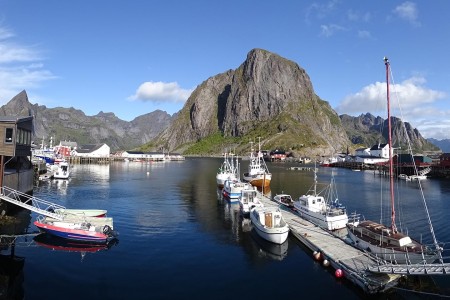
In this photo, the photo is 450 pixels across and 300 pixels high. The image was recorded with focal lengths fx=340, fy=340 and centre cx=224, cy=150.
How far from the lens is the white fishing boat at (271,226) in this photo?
39.2 m

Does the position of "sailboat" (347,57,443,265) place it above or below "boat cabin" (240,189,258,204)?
below

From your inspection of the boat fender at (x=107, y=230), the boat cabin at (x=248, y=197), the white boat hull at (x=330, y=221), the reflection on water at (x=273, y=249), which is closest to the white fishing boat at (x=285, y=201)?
the boat cabin at (x=248, y=197)

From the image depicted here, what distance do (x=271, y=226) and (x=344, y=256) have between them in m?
10.6

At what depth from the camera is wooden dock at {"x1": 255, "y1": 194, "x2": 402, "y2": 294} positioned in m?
26.6

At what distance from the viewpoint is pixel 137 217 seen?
5412cm

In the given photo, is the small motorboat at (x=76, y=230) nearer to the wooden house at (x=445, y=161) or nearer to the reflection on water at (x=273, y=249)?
the reflection on water at (x=273, y=249)

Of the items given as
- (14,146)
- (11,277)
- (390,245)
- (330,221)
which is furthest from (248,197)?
(11,277)

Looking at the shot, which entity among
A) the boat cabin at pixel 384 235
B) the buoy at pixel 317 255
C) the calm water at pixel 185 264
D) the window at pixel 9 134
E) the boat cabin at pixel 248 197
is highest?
the window at pixel 9 134

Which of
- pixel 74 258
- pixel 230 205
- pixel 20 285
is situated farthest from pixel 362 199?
pixel 20 285

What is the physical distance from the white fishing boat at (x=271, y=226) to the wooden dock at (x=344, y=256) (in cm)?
233

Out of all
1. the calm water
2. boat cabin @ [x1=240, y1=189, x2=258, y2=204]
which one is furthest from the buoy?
boat cabin @ [x1=240, y1=189, x2=258, y2=204]

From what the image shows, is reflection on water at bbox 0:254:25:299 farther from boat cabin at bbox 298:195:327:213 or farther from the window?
boat cabin at bbox 298:195:327:213

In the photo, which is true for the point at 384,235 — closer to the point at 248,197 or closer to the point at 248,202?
the point at 248,202

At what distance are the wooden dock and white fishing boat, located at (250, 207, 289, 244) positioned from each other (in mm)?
2328
